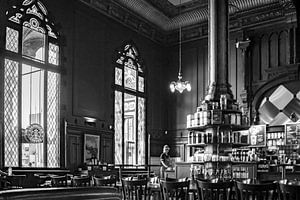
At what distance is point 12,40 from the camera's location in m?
10.9

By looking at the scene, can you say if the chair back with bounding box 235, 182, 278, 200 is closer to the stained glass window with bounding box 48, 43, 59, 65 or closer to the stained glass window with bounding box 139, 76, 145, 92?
the stained glass window with bounding box 48, 43, 59, 65

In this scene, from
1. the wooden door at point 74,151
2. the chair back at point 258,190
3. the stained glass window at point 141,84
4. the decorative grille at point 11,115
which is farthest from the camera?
the stained glass window at point 141,84

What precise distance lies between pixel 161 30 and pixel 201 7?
201 centimetres

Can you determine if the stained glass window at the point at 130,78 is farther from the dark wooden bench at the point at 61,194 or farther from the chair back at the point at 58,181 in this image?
the dark wooden bench at the point at 61,194

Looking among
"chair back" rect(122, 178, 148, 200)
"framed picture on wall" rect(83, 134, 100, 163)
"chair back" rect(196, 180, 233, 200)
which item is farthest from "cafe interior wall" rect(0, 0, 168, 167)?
"chair back" rect(196, 180, 233, 200)

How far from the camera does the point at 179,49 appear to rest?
16.4m

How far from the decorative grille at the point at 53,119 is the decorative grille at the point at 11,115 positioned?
3.60 feet

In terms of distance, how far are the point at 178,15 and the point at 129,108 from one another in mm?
3879

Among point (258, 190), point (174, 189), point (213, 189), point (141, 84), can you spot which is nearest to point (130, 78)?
point (141, 84)

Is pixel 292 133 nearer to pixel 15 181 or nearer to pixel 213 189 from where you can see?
pixel 15 181

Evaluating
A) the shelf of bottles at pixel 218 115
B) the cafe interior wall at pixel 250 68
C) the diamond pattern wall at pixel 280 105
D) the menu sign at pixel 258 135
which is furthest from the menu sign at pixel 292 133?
the shelf of bottles at pixel 218 115

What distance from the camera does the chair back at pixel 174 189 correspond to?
5371mm

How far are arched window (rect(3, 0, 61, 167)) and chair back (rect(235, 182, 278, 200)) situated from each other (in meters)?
6.95

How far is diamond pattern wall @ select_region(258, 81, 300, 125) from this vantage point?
43.6ft
